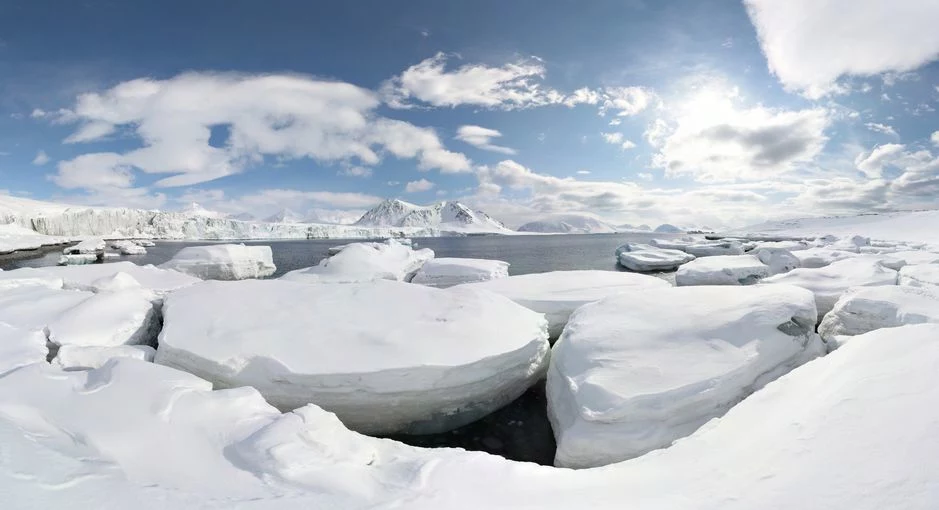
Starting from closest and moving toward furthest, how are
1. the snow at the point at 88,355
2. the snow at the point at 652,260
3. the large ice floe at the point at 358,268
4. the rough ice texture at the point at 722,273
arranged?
the snow at the point at 88,355, the large ice floe at the point at 358,268, the rough ice texture at the point at 722,273, the snow at the point at 652,260

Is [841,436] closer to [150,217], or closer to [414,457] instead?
[414,457]

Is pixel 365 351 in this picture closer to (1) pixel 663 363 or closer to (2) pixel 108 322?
(1) pixel 663 363

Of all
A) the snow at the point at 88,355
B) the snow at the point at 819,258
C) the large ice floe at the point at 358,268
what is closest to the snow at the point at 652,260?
the snow at the point at 819,258

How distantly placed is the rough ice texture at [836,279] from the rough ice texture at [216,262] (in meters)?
29.2

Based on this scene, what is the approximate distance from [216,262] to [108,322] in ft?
64.3

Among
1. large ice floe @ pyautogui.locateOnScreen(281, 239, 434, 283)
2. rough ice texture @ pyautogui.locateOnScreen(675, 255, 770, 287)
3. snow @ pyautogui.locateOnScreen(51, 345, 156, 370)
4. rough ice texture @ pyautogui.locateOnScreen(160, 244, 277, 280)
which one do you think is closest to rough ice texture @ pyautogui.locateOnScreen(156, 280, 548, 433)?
snow @ pyautogui.locateOnScreen(51, 345, 156, 370)

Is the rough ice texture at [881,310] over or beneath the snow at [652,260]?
over

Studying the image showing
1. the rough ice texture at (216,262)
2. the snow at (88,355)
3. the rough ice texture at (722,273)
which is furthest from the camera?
the rough ice texture at (216,262)

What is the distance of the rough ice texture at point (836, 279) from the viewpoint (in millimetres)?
13734

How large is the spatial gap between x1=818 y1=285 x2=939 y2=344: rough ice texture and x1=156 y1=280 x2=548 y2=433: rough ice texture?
6.76 meters

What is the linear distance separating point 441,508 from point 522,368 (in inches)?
207

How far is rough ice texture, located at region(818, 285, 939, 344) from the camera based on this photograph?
28.8 ft

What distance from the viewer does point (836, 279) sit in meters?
14.8

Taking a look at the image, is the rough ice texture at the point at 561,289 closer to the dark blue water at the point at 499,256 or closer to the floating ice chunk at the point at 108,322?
the floating ice chunk at the point at 108,322
